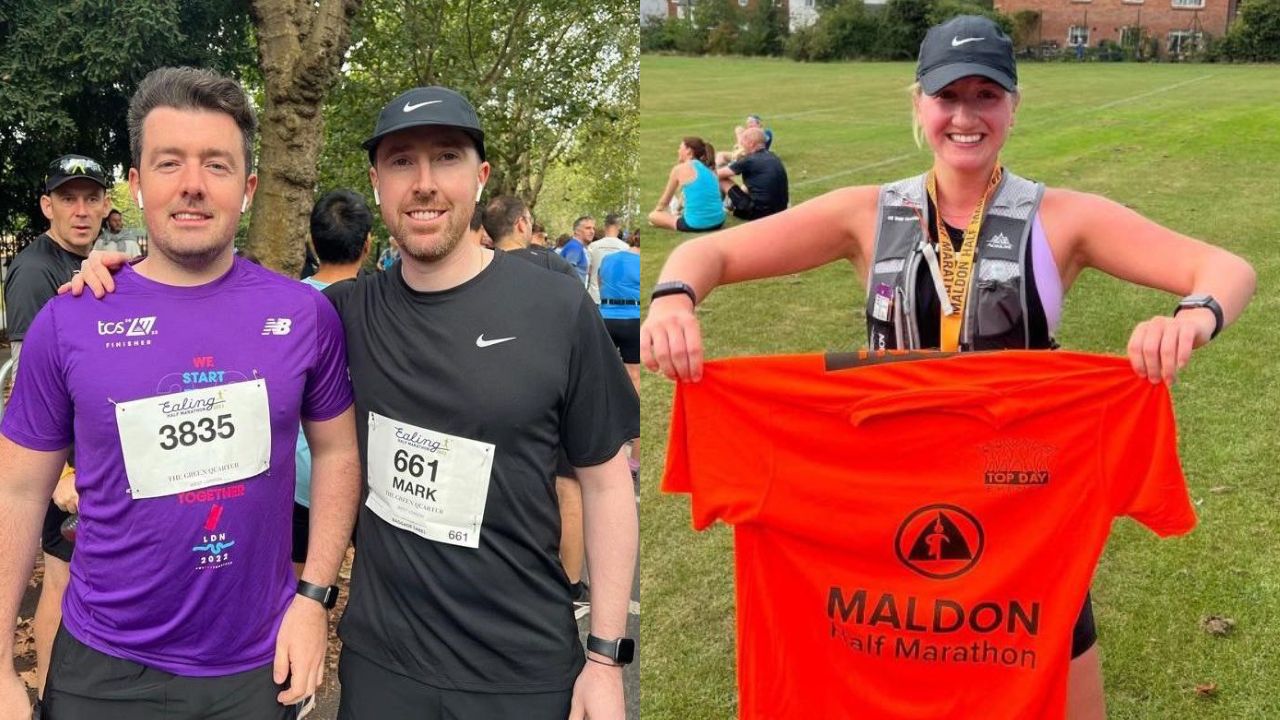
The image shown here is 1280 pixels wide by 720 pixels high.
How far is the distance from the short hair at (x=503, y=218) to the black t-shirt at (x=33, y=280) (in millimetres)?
2201

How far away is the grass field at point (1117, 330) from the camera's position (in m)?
4.02

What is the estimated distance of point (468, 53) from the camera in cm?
1656

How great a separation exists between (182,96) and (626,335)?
5.16 metres

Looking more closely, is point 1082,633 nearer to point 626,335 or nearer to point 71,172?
point 71,172

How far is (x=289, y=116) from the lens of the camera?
6.89m

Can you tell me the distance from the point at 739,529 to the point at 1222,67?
27.0m

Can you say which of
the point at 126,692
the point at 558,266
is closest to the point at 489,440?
the point at 126,692

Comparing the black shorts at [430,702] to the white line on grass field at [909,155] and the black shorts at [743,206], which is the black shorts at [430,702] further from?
the white line on grass field at [909,155]

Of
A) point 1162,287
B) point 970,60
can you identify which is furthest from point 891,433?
point 970,60

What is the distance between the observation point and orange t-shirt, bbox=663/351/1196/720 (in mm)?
2033

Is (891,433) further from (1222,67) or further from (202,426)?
(1222,67)

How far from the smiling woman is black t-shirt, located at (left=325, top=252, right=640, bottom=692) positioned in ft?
0.86

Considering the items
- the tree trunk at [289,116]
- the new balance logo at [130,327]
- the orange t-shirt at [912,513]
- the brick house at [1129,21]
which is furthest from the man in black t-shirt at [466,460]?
the brick house at [1129,21]

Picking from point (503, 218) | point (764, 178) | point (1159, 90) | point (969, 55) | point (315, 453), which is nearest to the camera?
point (969, 55)
